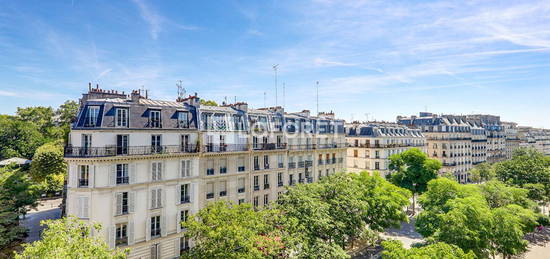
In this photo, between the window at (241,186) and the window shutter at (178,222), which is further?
the window at (241,186)

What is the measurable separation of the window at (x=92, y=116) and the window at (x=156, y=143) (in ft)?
16.1

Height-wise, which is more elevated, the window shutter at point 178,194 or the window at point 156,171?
Answer: the window at point 156,171

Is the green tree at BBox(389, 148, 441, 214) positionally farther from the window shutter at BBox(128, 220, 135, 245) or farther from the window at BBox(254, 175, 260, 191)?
the window shutter at BBox(128, 220, 135, 245)

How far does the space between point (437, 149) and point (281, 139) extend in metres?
51.7

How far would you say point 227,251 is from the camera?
1916 centimetres

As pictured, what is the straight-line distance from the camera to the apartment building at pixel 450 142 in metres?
70.6

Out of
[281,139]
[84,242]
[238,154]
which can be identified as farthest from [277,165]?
[84,242]

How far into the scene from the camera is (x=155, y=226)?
26859mm

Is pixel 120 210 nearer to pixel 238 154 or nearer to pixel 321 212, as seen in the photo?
pixel 238 154

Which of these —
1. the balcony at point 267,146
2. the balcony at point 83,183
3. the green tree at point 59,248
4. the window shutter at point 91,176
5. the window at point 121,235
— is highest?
the balcony at point 267,146

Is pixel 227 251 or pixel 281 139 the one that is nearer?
pixel 227 251

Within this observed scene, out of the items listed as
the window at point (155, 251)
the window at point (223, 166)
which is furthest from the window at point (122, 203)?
the window at point (223, 166)

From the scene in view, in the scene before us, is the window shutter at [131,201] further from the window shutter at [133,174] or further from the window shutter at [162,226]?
the window shutter at [162,226]

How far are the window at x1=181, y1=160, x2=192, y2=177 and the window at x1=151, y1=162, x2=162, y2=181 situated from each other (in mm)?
2270
